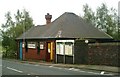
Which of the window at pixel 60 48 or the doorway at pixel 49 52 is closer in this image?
the window at pixel 60 48

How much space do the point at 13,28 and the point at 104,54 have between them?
104 ft

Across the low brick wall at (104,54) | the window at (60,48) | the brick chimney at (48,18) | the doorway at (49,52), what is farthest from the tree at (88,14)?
the low brick wall at (104,54)

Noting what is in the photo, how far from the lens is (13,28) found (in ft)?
190

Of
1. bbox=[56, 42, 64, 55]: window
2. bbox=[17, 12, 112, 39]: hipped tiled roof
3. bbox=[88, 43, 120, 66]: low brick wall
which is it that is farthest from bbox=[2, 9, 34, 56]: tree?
bbox=[88, 43, 120, 66]: low brick wall

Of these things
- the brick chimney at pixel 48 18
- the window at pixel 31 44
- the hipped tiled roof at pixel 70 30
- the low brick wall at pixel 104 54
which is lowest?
the low brick wall at pixel 104 54

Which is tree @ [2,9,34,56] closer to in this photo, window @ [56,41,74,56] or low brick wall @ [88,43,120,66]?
window @ [56,41,74,56]

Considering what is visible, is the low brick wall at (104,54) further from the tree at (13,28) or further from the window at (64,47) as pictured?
the tree at (13,28)

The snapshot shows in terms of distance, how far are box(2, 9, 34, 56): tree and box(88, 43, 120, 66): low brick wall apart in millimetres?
27174

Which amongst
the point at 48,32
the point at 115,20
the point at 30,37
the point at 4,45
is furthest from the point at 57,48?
the point at 4,45

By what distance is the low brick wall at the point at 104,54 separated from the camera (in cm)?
2673

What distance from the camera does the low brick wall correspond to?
2673 cm

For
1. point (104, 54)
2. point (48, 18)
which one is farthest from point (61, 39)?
point (48, 18)

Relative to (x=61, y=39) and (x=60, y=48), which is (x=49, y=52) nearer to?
(x=61, y=39)

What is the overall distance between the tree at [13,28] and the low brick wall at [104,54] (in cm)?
2717
